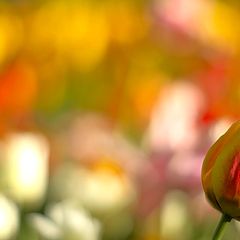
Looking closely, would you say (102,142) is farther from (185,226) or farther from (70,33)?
(70,33)

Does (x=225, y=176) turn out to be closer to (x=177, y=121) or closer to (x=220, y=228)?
A: (x=220, y=228)

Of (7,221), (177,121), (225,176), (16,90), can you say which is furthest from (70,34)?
(225,176)

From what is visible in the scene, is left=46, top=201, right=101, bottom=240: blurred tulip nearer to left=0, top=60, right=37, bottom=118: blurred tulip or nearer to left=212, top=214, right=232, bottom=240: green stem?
left=212, top=214, right=232, bottom=240: green stem

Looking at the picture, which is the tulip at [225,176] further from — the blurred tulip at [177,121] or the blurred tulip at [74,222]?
the blurred tulip at [177,121]

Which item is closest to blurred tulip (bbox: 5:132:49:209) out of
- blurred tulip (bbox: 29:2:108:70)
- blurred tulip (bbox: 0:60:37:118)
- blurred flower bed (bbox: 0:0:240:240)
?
blurred flower bed (bbox: 0:0:240:240)

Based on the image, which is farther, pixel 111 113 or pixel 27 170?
pixel 111 113

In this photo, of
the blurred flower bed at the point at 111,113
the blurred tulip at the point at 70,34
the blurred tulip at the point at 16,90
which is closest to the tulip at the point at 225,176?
the blurred flower bed at the point at 111,113
